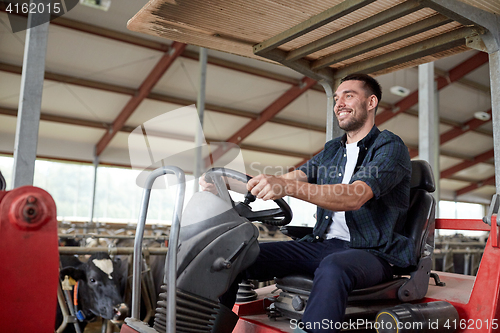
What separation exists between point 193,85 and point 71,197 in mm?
8609

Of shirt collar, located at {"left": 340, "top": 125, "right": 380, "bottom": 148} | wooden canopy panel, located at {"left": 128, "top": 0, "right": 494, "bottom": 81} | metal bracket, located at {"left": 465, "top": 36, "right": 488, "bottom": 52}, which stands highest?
wooden canopy panel, located at {"left": 128, "top": 0, "right": 494, "bottom": 81}

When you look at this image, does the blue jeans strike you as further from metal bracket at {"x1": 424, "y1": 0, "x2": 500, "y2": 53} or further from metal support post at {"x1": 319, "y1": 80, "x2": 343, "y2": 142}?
metal bracket at {"x1": 424, "y1": 0, "x2": 500, "y2": 53}

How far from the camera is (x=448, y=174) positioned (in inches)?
920

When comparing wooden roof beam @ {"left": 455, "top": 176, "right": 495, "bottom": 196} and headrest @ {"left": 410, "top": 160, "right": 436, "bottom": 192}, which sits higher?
wooden roof beam @ {"left": 455, "top": 176, "right": 495, "bottom": 196}

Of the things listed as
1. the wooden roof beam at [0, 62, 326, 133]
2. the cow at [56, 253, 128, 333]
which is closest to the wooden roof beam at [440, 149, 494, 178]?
the wooden roof beam at [0, 62, 326, 133]

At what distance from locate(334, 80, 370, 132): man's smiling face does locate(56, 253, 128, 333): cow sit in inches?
112

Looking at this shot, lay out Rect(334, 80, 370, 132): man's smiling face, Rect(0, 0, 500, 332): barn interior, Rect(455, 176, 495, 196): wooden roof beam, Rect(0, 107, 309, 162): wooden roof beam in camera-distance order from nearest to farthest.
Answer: Rect(334, 80, 370, 132): man's smiling face → Rect(0, 0, 500, 332): barn interior → Rect(0, 107, 309, 162): wooden roof beam → Rect(455, 176, 495, 196): wooden roof beam

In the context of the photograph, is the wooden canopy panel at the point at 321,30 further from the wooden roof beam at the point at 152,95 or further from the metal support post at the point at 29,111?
the wooden roof beam at the point at 152,95

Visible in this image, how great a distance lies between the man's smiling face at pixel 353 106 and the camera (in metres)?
2.40

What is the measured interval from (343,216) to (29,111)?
329 cm

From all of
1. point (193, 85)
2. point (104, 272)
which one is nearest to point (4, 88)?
point (193, 85)

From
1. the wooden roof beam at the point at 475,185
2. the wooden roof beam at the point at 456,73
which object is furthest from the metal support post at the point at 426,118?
the wooden roof beam at the point at 475,185

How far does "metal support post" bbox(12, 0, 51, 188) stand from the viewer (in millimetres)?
4098

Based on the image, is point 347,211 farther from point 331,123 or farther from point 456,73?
point 456,73
